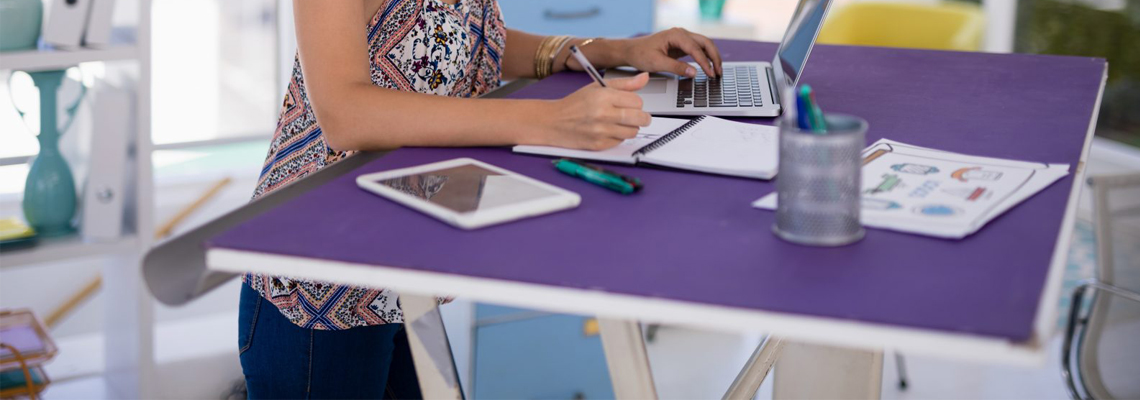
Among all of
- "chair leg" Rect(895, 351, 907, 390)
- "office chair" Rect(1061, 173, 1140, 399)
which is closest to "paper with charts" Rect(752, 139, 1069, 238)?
"office chair" Rect(1061, 173, 1140, 399)

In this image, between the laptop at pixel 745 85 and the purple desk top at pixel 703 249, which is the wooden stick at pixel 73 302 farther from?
the purple desk top at pixel 703 249

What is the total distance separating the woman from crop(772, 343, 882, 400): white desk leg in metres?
0.36

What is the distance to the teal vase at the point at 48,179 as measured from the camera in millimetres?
2082

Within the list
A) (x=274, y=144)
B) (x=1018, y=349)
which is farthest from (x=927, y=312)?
(x=274, y=144)

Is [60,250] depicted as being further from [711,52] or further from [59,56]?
[711,52]

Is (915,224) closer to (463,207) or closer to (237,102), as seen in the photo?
(463,207)

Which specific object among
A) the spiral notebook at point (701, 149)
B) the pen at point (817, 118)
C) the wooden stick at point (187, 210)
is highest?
the pen at point (817, 118)

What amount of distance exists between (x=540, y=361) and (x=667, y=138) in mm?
1500

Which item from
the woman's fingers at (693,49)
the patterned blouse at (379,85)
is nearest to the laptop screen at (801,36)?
the woman's fingers at (693,49)

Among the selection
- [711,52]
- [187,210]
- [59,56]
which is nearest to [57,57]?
[59,56]

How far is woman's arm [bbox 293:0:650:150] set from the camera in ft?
3.56

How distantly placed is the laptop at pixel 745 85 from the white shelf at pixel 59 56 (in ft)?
3.44

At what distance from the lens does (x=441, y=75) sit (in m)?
1.32

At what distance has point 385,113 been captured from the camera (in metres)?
1.10
